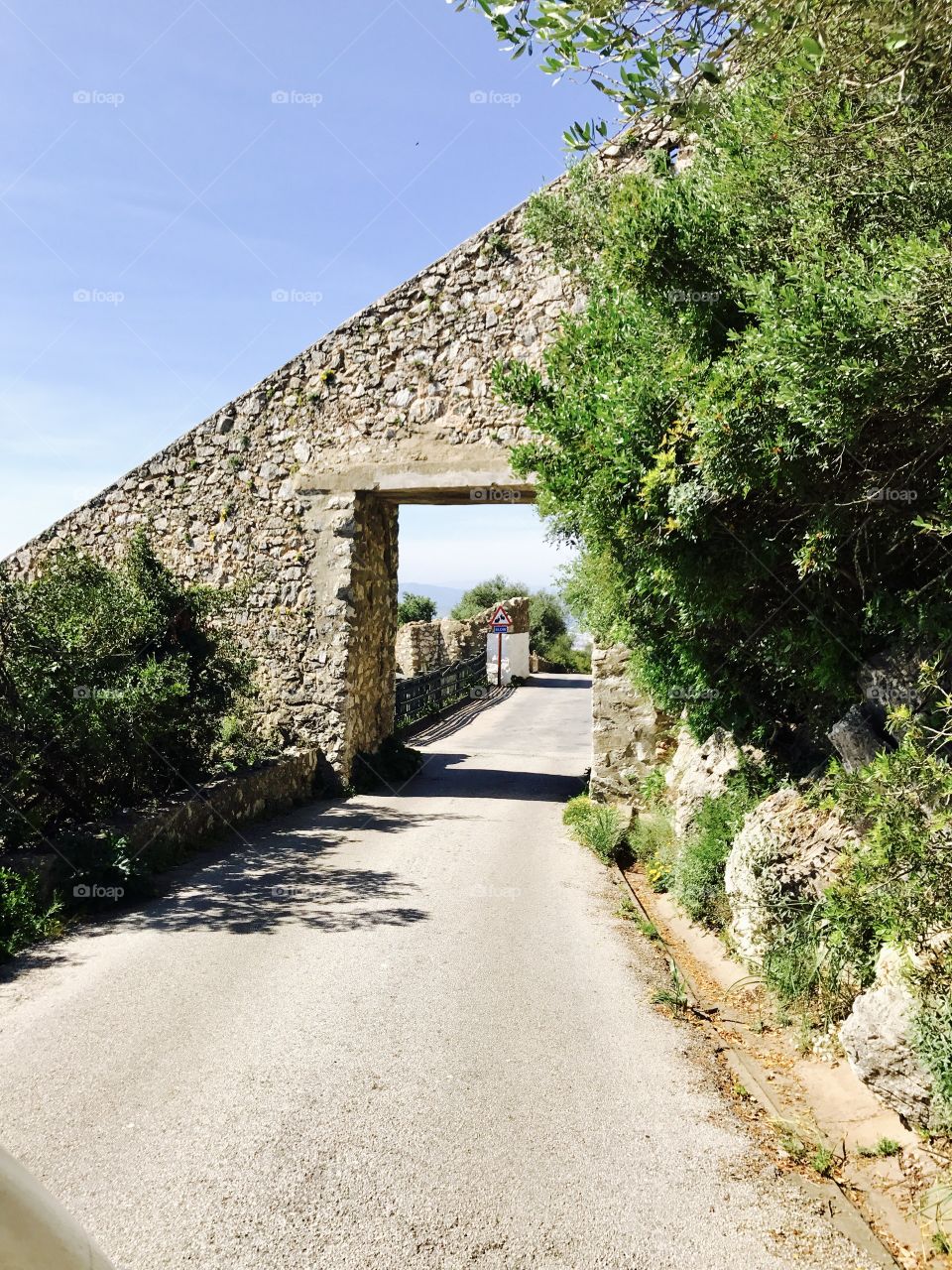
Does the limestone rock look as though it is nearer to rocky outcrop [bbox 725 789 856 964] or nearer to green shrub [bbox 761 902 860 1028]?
rocky outcrop [bbox 725 789 856 964]

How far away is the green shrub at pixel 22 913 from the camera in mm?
5883

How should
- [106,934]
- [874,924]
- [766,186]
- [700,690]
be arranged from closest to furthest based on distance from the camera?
[874,924] < [766,186] < [106,934] < [700,690]

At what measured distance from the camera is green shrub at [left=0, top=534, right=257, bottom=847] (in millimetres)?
7555

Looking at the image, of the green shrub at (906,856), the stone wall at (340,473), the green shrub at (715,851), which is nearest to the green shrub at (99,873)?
the green shrub at (715,851)

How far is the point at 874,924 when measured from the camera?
4.29 meters

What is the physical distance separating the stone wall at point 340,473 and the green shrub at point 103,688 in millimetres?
1834

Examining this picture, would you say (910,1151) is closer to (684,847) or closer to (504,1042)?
(504,1042)

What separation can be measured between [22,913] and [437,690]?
1627 centimetres

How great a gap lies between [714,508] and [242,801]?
22.7 ft

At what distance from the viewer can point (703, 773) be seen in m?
8.24

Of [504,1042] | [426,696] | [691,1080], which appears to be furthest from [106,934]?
[426,696]

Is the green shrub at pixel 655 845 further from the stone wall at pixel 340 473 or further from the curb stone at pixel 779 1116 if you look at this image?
the stone wall at pixel 340 473

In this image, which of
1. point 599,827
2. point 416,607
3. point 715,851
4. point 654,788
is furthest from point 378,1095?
point 416,607

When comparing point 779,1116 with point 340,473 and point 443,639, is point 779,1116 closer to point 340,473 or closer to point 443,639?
point 340,473
